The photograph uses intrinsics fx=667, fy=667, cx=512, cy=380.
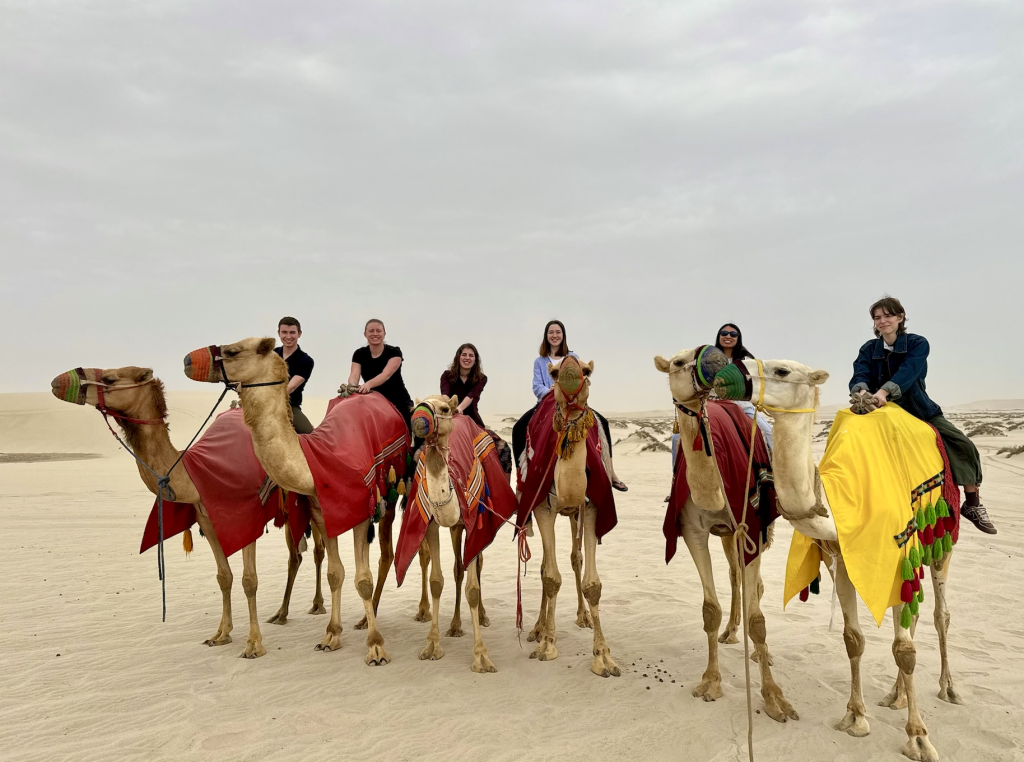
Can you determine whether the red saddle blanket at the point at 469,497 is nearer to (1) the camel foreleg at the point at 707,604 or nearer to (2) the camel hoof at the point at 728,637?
(1) the camel foreleg at the point at 707,604

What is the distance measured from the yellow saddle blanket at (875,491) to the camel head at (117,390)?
5.46m

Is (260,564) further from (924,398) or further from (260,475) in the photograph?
(924,398)

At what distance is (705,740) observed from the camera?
4484 millimetres

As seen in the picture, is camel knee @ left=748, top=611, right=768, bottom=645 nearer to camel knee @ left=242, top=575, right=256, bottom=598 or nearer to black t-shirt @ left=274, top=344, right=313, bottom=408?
camel knee @ left=242, top=575, right=256, bottom=598

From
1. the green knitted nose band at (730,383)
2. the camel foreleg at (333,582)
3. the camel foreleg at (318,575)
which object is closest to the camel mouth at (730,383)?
the green knitted nose band at (730,383)

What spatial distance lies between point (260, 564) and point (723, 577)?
6908 millimetres

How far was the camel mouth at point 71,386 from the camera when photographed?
17.7 feet

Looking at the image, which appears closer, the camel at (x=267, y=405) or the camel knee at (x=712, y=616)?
the camel knee at (x=712, y=616)

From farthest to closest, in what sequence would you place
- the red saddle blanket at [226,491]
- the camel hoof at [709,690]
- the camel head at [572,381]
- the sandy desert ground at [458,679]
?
the red saddle blanket at [226,491] < the camel hoof at [709,690] < the camel head at [572,381] < the sandy desert ground at [458,679]

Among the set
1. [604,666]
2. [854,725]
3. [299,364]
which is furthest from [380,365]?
[854,725]

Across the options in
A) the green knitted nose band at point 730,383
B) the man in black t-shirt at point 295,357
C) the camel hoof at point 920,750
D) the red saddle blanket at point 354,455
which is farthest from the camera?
the man in black t-shirt at point 295,357

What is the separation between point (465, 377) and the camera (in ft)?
24.1

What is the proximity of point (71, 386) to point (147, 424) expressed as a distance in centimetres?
69

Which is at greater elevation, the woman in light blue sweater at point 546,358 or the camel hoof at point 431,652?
the woman in light blue sweater at point 546,358
